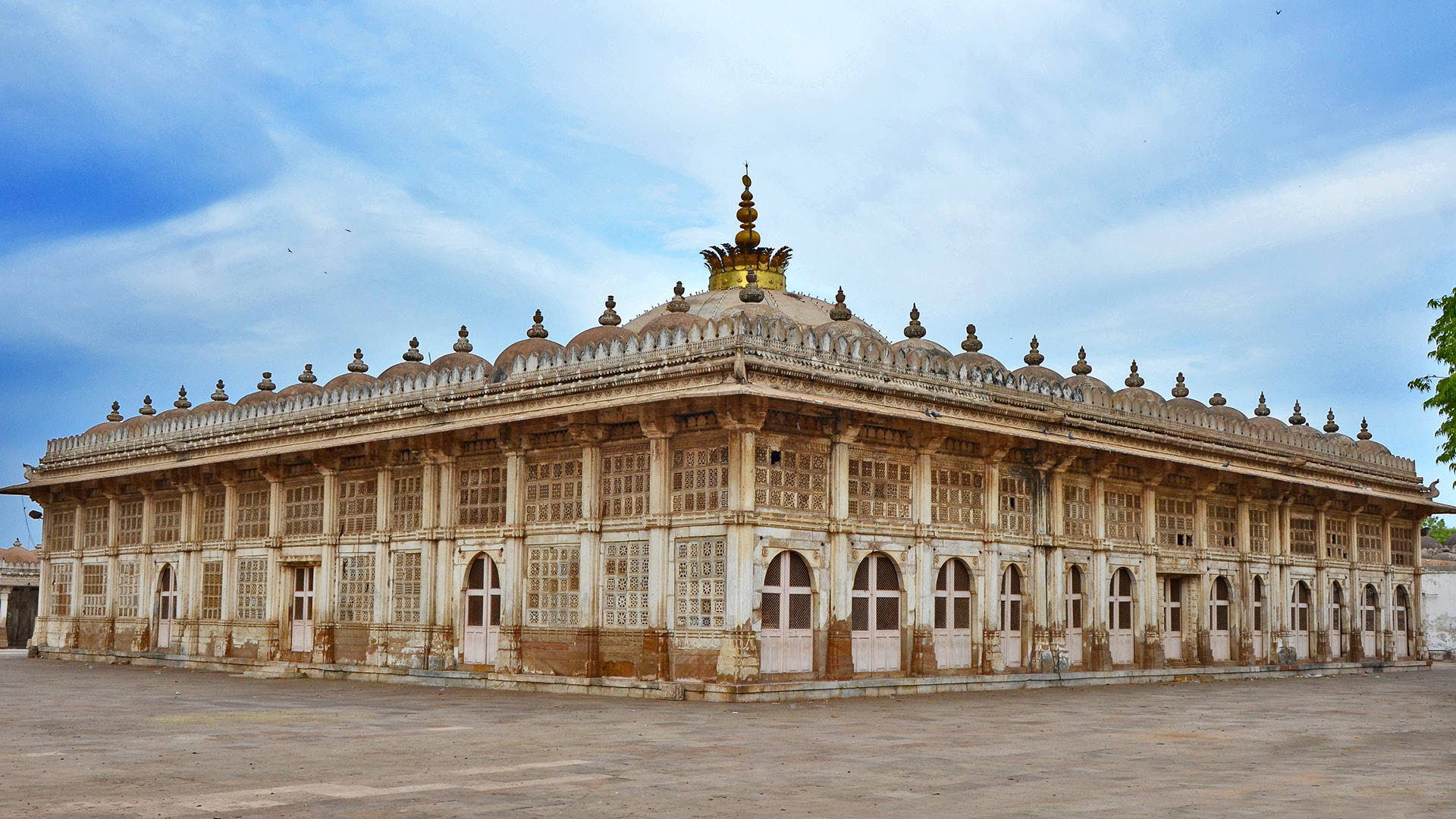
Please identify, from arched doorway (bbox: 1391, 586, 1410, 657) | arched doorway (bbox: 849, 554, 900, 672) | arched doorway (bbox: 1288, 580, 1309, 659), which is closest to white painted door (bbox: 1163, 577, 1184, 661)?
arched doorway (bbox: 1288, 580, 1309, 659)

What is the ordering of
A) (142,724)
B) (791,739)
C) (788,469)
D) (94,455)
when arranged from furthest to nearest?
(94,455)
(788,469)
(142,724)
(791,739)

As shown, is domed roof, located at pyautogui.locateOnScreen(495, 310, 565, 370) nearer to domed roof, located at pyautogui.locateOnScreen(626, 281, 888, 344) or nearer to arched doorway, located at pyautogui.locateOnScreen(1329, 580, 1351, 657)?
domed roof, located at pyautogui.locateOnScreen(626, 281, 888, 344)

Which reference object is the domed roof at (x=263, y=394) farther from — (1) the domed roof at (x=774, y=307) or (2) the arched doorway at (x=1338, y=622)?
(2) the arched doorway at (x=1338, y=622)

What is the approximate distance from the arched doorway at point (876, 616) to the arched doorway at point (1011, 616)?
8.94 ft

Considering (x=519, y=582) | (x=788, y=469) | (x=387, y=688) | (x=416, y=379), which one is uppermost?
(x=416, y=379)

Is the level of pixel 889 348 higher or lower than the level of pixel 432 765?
higher

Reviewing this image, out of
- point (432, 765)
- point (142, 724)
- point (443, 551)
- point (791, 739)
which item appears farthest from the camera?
point (443, 551)

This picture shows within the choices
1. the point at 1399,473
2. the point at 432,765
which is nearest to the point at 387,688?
the point at 432,765

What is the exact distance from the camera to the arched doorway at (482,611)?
22.5m

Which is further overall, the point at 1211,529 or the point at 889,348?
the point at 1211,529

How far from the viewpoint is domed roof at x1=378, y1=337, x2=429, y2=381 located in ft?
82.3

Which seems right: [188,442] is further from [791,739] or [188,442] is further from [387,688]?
[791,739]

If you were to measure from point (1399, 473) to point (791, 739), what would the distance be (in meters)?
25.8

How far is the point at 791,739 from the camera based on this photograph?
13.8 meters
